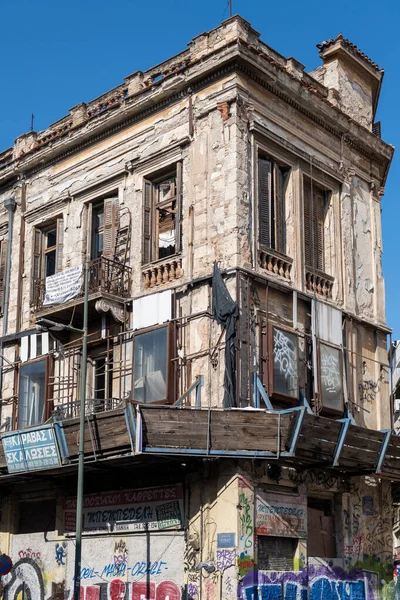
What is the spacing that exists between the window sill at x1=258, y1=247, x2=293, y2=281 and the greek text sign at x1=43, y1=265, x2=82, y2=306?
455cm

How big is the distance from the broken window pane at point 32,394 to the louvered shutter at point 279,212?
6.82 meters

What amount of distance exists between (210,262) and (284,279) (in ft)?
6.72

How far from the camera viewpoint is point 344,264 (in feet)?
75.8

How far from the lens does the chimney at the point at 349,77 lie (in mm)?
25328

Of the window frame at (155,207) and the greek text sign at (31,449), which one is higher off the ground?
the window frame at (155,207)

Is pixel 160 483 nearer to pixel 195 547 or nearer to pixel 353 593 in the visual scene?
pixel 195 547

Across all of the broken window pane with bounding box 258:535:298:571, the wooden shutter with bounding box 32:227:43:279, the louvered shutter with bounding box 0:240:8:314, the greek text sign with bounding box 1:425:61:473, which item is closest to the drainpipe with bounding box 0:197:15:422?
the louvered shutter with bounding box 0:240:8:314

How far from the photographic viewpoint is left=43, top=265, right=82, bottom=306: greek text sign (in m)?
21.9

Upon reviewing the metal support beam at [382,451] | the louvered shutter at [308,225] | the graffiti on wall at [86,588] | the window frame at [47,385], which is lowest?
the graffiti on wall at [86,588]

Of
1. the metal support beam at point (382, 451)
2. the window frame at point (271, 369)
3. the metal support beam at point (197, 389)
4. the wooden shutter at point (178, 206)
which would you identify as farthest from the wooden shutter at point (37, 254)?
the metal support beam at point (382, 451)

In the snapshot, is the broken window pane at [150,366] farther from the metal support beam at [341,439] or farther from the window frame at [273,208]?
the metal support beam at [341,439]

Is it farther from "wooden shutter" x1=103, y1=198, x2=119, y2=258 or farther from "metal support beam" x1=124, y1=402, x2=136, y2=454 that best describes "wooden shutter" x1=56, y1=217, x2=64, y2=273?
"metal support beam" x1=124, y1=402, x2=136, y2=454

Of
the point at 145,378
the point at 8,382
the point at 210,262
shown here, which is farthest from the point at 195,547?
the point at 8,382

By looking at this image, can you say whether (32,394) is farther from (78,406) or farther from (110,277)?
(110,277)
